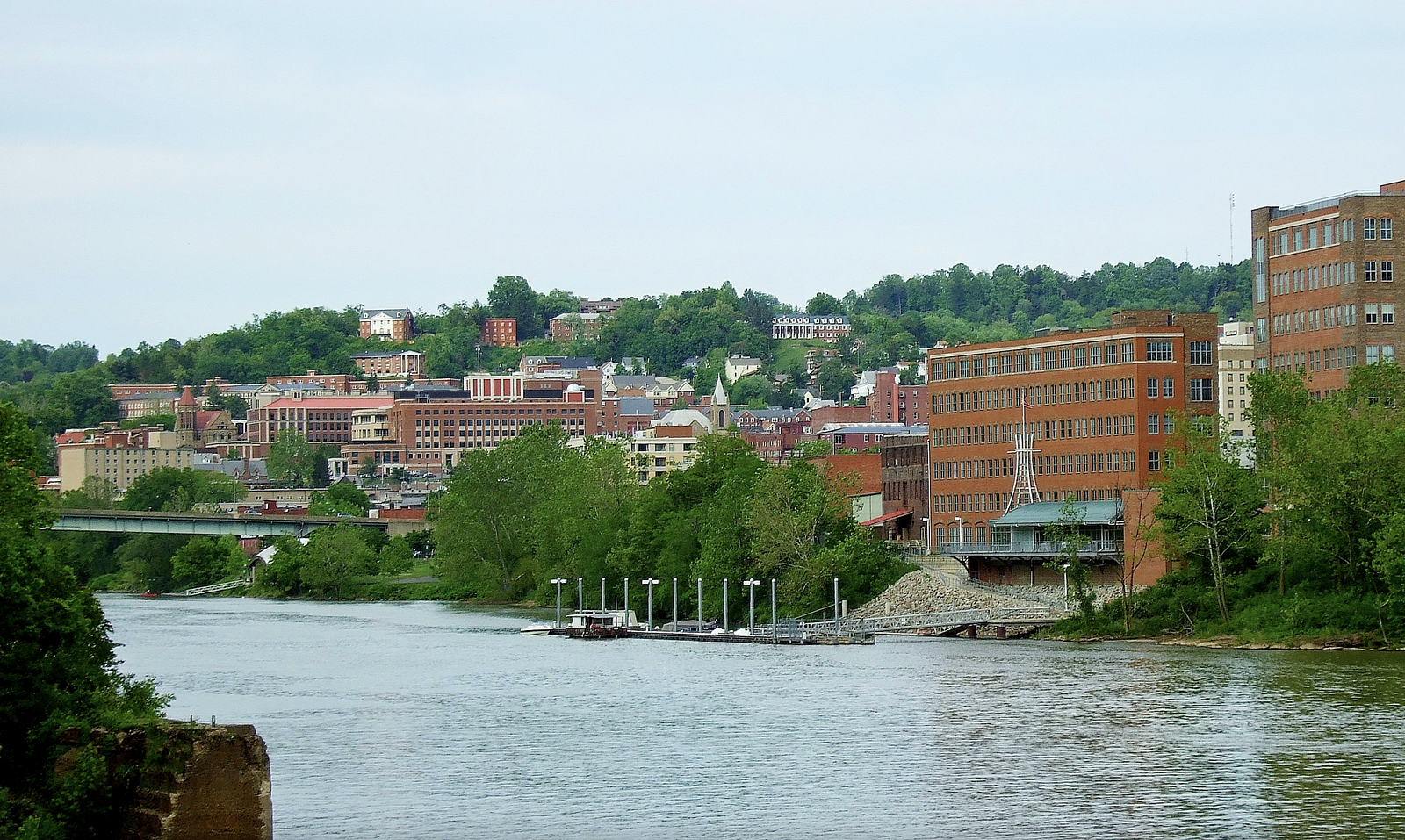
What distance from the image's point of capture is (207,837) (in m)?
44.7

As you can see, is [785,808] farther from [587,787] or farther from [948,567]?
[948,567]

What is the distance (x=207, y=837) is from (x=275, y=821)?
30.0ft

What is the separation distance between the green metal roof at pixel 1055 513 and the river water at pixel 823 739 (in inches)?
750

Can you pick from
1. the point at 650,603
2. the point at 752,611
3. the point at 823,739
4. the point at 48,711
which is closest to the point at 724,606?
the point at 752,611

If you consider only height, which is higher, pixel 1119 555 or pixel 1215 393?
pixel 1215 393

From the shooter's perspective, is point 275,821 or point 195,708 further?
point 195,708

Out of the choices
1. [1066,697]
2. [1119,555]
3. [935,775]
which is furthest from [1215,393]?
[935,775]

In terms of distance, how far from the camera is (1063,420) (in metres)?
144

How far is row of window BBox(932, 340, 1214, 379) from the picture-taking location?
13862cm

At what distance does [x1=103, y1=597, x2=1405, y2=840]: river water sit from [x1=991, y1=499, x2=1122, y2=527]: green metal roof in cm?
1906

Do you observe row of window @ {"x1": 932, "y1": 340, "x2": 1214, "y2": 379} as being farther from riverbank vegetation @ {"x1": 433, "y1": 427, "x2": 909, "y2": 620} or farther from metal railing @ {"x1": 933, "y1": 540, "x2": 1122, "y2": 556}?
metal railing @ {"x1": 933, "y1": 540, "x2": 1122, "y2": 556}

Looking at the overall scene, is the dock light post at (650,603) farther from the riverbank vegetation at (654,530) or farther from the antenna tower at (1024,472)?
the antenna tower at (1024,472)

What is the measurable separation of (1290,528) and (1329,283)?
2984 cm

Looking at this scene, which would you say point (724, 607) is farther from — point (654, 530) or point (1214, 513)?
point (1214, 513)
